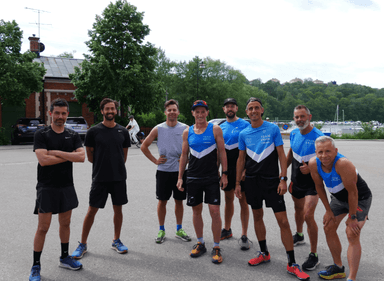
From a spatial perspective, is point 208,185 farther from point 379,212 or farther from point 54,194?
point 379,212

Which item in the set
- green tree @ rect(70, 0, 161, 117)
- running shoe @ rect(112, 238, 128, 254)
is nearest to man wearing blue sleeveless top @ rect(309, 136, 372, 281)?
running shoe @ rect(112, 238, 128, 254)

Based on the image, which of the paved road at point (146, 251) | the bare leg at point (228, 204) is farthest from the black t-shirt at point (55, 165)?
the bare leg at point (228, 204)

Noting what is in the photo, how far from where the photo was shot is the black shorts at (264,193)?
152 inches

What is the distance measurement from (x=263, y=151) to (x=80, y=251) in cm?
250

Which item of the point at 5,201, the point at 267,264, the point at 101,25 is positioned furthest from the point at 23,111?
the point at 267,264

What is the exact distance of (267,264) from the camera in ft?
12.9

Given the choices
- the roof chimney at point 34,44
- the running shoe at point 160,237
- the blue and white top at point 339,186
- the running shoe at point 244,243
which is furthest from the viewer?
the roof chimney at point 34,44

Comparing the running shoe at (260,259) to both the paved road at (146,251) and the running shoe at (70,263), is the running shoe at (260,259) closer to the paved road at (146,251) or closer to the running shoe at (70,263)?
the paved road at (146,251)

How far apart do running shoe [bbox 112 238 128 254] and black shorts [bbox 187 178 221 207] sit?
97 centimetres

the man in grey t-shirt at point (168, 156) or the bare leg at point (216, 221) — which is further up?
the man in grey t-shirt at point (168, 156)

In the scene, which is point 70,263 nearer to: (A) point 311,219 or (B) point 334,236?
(A) point 311,219

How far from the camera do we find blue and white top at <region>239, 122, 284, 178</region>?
3930 millimetres

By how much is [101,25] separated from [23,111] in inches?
486

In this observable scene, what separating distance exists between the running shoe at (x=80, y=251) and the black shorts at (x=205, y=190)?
4.59 ft
